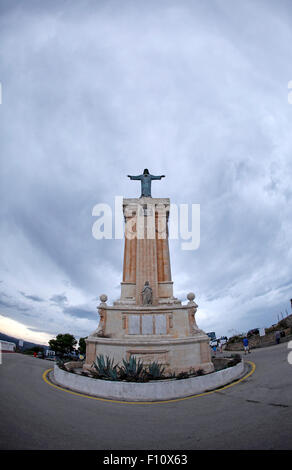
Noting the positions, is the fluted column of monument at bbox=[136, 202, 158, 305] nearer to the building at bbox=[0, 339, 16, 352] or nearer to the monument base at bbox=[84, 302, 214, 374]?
the monument base at bbox=[84, 302, 214, 374]

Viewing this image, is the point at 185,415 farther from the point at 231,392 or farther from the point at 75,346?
the point at 75,346

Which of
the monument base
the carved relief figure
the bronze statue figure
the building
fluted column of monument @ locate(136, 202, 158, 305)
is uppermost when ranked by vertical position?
the bronze statue figure

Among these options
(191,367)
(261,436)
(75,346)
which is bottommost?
(75,346)

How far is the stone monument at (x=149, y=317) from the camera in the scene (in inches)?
Result: 584

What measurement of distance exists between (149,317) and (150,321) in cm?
29

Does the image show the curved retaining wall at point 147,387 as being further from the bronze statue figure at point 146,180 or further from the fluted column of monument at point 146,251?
the bronze statue figure at point 146,180

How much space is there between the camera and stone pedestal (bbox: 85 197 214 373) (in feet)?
48.6

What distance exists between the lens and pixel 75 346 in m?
43.6

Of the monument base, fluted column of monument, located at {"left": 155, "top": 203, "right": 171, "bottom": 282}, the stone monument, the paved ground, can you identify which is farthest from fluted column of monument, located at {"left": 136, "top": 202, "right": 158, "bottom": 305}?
the paved ground

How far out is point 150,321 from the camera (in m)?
17.0

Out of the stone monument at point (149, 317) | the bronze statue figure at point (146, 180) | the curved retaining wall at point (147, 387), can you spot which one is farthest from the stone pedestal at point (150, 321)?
the bronze statue figure at point (146, 180)

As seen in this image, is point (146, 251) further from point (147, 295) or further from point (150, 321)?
point (150, 321)

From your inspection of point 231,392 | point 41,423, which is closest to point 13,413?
point 41,423
